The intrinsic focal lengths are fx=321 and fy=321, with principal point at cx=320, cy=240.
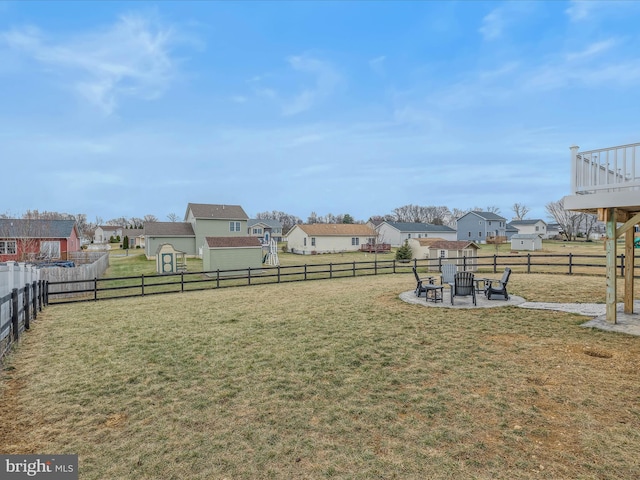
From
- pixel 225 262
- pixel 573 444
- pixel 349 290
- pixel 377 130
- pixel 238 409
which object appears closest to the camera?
pixel 573 444

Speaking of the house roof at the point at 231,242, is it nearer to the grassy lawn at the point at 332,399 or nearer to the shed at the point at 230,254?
the shed at the point at 230,254

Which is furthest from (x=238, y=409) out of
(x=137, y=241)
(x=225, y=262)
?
(x=137, y=241)

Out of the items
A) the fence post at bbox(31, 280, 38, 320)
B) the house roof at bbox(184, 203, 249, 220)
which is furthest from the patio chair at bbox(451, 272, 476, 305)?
the house roof at bbox(184, 203, 249, 220)

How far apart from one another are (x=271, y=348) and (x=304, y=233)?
37.7 meters

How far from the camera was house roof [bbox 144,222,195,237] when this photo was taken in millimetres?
35312

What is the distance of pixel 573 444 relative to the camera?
137 inches

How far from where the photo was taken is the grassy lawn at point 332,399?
3.29m

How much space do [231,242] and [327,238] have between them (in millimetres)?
22949

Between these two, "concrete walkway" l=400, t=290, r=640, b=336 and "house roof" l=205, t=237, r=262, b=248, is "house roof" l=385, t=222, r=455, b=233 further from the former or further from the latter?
"concrete walkway" l=400, t=290, r=640, b=336

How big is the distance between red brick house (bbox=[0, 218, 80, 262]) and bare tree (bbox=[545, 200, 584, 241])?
84548 mm

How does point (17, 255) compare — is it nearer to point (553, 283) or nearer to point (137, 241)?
point (137, 241)

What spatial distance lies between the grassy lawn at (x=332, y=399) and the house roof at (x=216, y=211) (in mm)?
28677

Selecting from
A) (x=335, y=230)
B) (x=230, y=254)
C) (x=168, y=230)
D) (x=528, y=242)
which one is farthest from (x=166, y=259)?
(x=528, y=242)

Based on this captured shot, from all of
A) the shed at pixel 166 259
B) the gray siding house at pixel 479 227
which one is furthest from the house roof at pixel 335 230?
the shed at pixel 166 259
